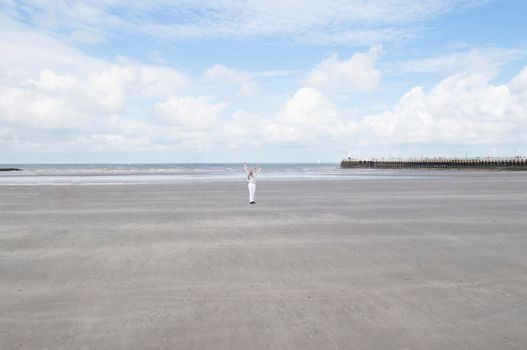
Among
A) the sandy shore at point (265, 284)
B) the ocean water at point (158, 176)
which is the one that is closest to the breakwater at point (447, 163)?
the ocean water at point (158, 176)

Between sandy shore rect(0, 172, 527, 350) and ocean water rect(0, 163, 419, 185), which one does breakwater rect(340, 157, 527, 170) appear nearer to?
ocean water rect(0, 163, 419, 185)

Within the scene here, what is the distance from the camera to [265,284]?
24.3 ft

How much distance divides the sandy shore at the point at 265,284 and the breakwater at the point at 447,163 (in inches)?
3742

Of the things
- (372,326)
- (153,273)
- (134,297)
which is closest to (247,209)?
(153,273)

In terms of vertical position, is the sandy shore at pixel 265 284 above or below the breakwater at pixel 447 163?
below

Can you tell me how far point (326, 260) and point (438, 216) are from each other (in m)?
8.28

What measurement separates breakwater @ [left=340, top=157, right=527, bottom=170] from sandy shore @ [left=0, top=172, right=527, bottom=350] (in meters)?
95.1

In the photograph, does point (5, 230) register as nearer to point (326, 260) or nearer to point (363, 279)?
point (326, 260)

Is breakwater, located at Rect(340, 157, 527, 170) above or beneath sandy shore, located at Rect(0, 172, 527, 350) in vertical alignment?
above

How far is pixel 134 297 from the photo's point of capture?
22.0ft

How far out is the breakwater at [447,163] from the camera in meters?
98.2

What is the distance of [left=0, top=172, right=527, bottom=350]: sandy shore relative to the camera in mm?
5281

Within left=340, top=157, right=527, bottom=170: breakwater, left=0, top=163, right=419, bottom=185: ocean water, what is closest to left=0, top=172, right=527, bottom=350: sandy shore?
left=0, top=163, right=419, bottom=185: ocean water

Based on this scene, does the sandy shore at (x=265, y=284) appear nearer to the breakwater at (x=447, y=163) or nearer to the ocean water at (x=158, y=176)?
the ocean water at (x=158, y=176)
